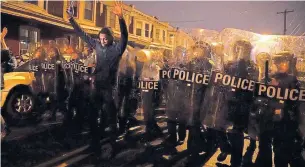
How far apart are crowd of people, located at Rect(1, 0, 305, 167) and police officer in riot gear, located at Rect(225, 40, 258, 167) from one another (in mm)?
13

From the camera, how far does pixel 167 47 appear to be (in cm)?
406

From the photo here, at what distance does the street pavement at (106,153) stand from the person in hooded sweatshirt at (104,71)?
22 cm

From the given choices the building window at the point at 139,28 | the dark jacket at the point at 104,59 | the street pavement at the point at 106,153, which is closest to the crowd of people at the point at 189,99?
the dark jacket at the point at 104,59

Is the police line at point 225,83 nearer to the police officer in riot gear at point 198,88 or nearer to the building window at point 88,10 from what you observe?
the police officer in riot gear at point 198,88

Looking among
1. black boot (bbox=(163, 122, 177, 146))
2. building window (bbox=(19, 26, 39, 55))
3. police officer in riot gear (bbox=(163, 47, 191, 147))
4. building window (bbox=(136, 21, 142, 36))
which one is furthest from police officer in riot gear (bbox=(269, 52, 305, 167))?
building window (bbox=(19, 26, 39, 55))

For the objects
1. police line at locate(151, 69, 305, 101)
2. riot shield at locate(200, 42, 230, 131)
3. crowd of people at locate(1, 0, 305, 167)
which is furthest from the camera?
riot shield at locate(200, 42, 230, 131)

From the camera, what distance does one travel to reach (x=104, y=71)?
431 centimetres

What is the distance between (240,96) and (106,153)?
222cm

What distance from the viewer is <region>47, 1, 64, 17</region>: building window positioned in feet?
14.0

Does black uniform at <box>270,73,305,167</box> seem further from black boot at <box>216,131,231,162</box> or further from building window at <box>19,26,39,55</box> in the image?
building window at <box>19,26,39,55</box>

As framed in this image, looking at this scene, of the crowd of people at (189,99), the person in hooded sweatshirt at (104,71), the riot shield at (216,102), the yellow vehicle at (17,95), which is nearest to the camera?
the crowd of people at (189,99)

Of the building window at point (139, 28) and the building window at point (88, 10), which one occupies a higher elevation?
the building window at point (88, 10)

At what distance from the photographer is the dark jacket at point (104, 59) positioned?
421cm

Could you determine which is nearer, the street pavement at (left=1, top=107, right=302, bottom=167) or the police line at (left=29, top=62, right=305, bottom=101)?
the police line at (left=29, top=62, right=305, bottom=101)
